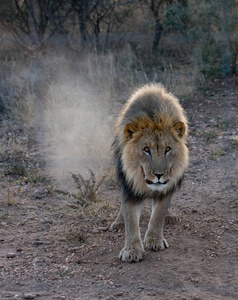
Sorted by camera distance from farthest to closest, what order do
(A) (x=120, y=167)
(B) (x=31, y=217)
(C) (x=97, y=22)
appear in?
(C) (x=97, y=22), (B) (x=31, y=217), (A) (x=120, y=167)

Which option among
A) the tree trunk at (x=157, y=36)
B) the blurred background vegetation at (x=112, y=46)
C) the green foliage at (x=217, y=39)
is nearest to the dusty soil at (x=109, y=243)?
the blurred background vegetation at (x=112, y=46)

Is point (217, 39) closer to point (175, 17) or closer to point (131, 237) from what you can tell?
point (175, 17)

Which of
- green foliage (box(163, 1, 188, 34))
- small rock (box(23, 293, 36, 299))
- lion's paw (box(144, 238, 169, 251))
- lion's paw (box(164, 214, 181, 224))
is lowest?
lion's paw (box(164, 214, 181, 224))

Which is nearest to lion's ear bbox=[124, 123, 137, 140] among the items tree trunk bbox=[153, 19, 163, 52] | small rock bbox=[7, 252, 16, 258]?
small rock bbox=[7, 252, 16, 258]

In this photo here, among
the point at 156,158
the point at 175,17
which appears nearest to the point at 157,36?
the point at 175,17

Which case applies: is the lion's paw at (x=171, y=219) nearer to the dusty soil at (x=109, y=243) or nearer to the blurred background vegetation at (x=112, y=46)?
the dusty soil at (x=109, y=243)

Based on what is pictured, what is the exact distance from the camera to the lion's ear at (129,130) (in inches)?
139

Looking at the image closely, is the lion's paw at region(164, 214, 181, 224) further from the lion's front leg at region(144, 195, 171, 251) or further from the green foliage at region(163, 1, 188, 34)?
the green foliage at region(163, 1, 188, 34)

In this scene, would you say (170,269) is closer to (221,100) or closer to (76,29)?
(221,100)

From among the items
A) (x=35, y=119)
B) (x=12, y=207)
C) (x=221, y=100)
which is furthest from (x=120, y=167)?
(x=221, y=100)

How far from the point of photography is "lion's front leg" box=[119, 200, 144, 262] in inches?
139

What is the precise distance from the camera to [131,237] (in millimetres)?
3584

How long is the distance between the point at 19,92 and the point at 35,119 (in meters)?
0.90

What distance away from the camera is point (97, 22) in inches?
428
